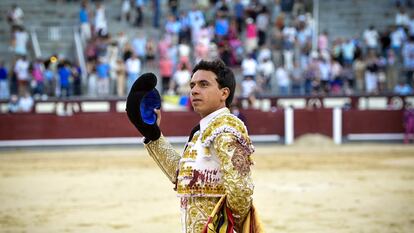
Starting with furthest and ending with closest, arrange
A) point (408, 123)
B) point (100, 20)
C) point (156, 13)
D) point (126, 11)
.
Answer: point (126, 11) → point (156, 13) → point (100, 20) → point (408, 123)

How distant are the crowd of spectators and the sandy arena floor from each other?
237 cm

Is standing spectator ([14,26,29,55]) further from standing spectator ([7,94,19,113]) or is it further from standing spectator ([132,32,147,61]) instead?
standing spectator ([132,32,147,61])

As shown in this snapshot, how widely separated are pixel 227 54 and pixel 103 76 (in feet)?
9.22

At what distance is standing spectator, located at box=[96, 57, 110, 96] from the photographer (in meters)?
17.4

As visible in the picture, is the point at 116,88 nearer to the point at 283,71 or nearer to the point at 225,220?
the point at 283,71

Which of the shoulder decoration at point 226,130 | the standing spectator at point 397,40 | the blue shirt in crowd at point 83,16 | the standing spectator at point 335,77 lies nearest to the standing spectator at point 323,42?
the standing spectator at point 335,77

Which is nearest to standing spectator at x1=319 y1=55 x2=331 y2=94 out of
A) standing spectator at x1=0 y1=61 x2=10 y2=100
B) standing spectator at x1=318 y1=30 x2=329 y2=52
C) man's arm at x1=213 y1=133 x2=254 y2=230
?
standing spectator at x1=318 y1=30 x2=329 y2=52

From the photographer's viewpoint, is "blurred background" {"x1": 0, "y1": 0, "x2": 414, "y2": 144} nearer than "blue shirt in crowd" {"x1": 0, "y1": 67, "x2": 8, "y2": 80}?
Yes

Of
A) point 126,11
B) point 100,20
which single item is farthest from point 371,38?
point 100,20

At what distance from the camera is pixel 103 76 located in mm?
17453

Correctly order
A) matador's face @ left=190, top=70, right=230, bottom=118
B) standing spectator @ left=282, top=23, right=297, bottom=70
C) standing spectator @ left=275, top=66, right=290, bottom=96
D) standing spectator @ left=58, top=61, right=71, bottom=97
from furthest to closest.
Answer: standing spectator @ left=282, top=23, right=297, bottom=70 < standing spectator @ left=275, top=66, right=290, bottom=96 < standing spectator @ left=58, top=61, right=71, bottom=97 < matador's face @ left=190, top=70, right=230, bottom=118

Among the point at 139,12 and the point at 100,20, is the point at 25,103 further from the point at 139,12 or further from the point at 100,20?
the point at 139,12

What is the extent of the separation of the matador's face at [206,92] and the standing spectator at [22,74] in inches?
557

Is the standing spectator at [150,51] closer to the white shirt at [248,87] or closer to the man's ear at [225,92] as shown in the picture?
the white shirt at [248,87]
